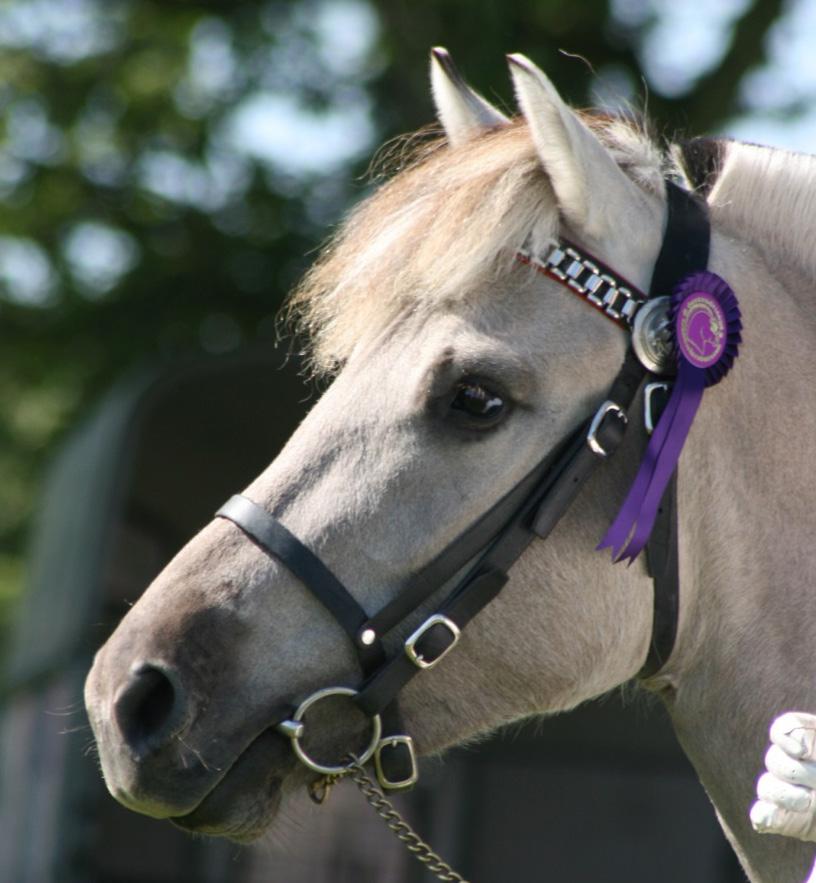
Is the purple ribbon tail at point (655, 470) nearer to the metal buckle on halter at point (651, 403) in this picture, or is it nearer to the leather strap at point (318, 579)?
the metal buckle on halter at point (651, 403)

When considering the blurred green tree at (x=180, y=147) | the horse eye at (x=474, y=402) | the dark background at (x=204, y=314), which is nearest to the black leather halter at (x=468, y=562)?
the horse eye at (x=474, y=402)

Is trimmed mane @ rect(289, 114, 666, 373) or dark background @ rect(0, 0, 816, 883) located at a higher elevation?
trimmed mane @ rect(289, 114, 666, 373)

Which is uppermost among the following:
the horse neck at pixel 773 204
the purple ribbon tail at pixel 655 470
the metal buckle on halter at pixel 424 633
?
the horse neck at pixel 773 204

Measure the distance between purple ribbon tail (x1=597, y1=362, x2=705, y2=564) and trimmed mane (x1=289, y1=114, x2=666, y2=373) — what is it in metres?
0.38

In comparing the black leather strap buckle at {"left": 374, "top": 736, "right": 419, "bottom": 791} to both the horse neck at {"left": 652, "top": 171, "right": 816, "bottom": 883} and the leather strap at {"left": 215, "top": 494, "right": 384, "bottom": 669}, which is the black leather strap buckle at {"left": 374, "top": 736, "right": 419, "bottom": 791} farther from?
the horse neck at {"left": 652, "top": 171, "right": 816, "bottom": 883}

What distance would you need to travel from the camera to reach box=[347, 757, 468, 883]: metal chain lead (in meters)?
2.32

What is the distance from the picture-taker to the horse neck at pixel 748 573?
232 centimetres

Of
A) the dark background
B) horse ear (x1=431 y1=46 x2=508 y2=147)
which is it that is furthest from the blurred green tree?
horse ear (x1=431 y1=46 x2=508 y2=147)

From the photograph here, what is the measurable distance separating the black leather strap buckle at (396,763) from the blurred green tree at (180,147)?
28.2 ft

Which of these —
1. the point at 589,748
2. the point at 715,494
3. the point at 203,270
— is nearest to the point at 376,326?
the point at 715,494

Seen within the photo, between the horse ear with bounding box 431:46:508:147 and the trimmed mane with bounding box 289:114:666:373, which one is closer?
the trimmed mane with bounding box 289:114:666:373

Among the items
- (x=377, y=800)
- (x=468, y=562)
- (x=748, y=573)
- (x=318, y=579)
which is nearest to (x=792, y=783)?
(x=748, y=573)

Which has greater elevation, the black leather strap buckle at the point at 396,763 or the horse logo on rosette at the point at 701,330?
the horse logo on rosette at the point at 701,330

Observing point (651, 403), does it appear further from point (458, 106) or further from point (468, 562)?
point (458, 106)
